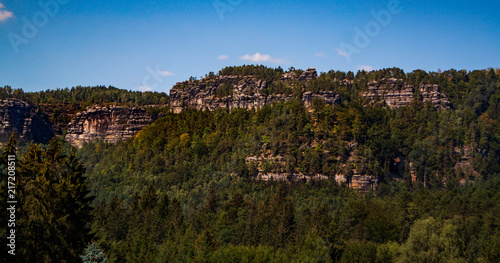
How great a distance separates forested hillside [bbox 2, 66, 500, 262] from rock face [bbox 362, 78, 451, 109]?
6.82 feet

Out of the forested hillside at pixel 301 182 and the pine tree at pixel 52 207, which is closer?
the pine tree at pixel 52 207

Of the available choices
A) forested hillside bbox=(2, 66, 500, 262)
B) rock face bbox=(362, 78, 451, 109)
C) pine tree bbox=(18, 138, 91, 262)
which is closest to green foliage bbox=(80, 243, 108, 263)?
forested hillside bbox=(2, 66, 500, 262)

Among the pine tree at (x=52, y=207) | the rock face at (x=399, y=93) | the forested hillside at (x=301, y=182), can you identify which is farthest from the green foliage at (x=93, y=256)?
the rock face at (x=399, y=93)

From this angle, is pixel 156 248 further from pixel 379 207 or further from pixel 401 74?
pixel 401 74

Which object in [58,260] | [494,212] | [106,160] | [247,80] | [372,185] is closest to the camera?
[58,260]

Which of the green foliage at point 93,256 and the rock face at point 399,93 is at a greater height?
the rock face at point 399,93

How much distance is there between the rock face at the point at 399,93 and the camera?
598 ft

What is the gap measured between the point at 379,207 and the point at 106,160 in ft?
361

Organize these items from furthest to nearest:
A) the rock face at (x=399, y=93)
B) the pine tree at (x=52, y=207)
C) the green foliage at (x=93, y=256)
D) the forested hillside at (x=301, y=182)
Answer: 1. the rock face at (x=399, y=93)
2. the forested hillside at (x=301, y=182)
3. the pine tree at (x=52, y=207)
4. the green foliage at (x=93, y=256)

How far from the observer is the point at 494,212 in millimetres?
85000

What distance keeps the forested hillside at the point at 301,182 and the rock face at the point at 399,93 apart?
2078 mm

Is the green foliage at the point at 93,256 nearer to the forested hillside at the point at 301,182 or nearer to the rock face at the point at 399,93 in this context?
the forested hillside at the point at 301,182

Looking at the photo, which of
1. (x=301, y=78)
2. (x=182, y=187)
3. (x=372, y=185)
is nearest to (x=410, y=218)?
(x=372, y=185)

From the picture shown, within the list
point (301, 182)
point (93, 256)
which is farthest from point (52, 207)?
point (301, 182)
